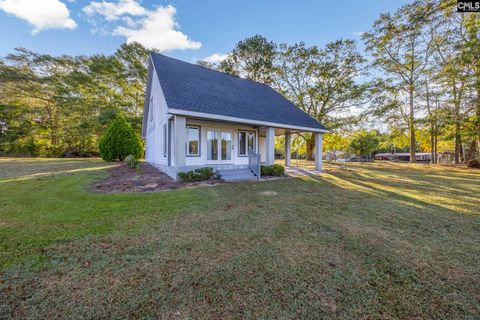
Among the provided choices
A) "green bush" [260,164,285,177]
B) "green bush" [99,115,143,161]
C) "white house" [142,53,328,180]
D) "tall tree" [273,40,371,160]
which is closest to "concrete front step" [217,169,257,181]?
"white house" [142,53,328,180]

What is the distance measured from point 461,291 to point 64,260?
459 cm

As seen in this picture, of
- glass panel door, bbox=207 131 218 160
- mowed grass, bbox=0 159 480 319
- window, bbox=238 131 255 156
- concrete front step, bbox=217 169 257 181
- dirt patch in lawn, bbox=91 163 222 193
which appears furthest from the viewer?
window, bbox=238 131 255 156

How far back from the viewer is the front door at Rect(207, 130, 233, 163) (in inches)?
399

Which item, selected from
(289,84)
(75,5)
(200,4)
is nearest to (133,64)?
(75,5)

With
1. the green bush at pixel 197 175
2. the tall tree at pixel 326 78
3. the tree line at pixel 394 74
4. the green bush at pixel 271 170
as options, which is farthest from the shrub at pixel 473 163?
the green bush at pixel 197 175

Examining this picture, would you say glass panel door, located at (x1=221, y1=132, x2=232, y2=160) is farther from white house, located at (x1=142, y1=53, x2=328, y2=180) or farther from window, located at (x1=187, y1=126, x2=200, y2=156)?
window, located at (x1=187, y1=126, x2=200, y2=156)

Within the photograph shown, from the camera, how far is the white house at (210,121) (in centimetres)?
807

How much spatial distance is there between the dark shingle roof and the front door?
5.21 feet

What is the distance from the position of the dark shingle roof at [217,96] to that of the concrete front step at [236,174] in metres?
Result: 2.54

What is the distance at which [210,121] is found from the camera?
9.93 metres

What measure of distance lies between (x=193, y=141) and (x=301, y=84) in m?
17.2

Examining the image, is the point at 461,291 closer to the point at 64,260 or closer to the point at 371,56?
the point at 64,260

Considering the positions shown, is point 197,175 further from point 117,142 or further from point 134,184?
point 117,142

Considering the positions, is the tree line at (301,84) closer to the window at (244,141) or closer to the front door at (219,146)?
the window at (244,141)
